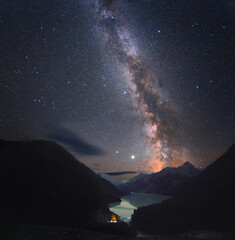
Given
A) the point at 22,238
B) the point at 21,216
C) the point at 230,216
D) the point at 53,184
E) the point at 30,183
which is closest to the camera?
the point at 22,238

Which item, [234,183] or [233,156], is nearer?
[234,183]

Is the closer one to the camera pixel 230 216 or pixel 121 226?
pixel 121 226

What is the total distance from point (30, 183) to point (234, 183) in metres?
108

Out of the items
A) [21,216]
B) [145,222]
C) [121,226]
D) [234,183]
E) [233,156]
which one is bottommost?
[145,222]

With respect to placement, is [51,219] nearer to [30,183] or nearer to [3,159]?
[30,183]

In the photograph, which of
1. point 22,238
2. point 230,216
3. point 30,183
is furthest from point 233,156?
point 22,238

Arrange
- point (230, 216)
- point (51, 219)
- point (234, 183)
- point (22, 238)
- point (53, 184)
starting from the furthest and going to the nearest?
point (234, 183)
point (53, 184)
point (230, 216)
point (51, 219)
point (22, 238)

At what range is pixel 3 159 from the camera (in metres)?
72.1

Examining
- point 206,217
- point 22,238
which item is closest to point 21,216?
point 22,238

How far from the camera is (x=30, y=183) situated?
57438 millimetres

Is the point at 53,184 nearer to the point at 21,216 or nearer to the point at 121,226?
the point at 21,216

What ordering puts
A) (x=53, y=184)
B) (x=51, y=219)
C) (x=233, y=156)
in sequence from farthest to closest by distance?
(x=233, y=156)
(x=53, y=184)
(x=51, y=219)

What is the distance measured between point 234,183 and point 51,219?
101293 mm

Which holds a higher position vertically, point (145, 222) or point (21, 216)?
point (21, 216)
